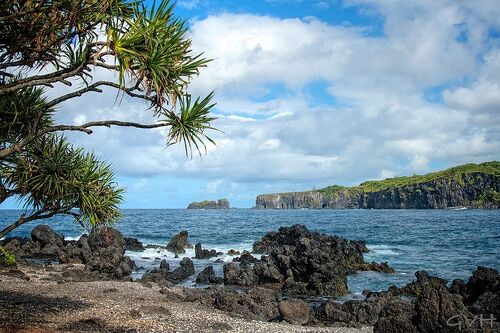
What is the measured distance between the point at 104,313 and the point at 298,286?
1397 centimetres

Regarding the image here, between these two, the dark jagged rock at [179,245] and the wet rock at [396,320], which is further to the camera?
the dark jagged rock at [179,245]

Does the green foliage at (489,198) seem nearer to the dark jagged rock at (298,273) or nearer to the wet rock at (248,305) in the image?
the dark jagged rock at (298,273)

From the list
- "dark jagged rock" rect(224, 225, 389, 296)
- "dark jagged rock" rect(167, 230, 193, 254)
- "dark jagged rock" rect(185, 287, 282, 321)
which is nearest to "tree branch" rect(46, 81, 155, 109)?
"dark jagged rock" rect(185, 287, 282, 321)

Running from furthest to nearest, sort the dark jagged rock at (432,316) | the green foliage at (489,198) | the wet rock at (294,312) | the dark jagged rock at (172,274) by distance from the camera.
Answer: the green foliage at (489,198)
the dark jagged rock at (172,274)
the wet rock at (294,312)
the dark jagged rock at (432,316)

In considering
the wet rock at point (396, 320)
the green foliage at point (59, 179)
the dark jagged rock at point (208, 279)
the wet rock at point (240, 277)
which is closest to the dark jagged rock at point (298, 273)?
the wet rock at point (240, 277)

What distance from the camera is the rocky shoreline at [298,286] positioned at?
1137 centimetres

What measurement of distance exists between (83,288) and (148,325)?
7.65m

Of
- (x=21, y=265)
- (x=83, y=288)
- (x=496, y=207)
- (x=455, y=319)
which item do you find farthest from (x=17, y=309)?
(x=496, y=207)

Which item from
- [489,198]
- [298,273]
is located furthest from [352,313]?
[489,198]

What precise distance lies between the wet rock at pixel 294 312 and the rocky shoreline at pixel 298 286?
4cm

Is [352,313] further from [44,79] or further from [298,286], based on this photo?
[44,79]

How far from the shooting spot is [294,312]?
17203mm

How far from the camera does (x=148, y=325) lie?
13273 mm

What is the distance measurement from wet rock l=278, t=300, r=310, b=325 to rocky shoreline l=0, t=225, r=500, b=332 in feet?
0.12
